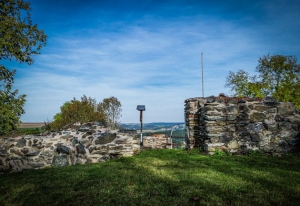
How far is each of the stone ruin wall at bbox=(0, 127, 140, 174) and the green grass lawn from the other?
2.27 metres

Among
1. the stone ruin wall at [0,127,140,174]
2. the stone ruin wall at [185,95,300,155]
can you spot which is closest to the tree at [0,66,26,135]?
the stone ruin wall at [0,127,140,174]

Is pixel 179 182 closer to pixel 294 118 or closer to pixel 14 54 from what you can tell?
pixel 294 118

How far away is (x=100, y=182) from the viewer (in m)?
4.40

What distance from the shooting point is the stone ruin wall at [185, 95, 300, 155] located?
7.59 m

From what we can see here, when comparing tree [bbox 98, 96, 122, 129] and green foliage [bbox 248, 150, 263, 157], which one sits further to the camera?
tree [bbox 98, 96, 122, 129]

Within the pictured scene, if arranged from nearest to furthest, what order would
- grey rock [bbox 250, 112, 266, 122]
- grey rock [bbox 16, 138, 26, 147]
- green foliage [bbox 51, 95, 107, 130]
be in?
grey rock [bbox 16, 138, 26, 147] → grey rock [bbox 250, 112, 266, 122] → green foliage [bbox 51, 95, 107, 130]

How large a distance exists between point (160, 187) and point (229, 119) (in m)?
5.17

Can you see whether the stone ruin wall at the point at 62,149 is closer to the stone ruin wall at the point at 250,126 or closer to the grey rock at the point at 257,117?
the stone ruin wall at the point at 250,126

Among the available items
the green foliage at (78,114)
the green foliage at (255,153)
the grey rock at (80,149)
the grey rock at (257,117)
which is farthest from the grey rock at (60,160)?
the green foliage at (78,114)

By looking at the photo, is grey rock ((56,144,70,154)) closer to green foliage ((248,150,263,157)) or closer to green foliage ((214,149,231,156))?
green foliage ((214,149,231,156))

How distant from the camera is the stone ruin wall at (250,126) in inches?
299

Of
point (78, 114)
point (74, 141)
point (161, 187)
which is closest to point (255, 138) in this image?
point (161, 187)

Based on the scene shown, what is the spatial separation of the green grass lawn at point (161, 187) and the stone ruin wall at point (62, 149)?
7.45 feet

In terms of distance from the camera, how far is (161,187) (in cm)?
392
